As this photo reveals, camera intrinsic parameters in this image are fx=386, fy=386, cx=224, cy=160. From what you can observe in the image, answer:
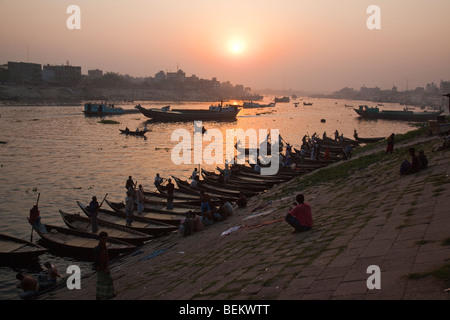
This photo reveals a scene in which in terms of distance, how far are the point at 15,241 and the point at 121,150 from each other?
3216cm

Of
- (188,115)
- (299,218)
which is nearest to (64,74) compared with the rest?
(188,115)

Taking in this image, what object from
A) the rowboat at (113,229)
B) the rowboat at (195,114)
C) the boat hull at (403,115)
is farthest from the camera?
the boat hull at (403,115)

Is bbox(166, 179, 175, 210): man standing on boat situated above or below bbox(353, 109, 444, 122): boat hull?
below

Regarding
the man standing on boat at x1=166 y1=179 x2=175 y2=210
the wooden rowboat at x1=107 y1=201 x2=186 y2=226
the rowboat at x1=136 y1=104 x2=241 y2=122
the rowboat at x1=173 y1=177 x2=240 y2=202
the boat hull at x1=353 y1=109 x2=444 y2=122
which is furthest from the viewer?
the boat hull at x1=353 y1=109 x2=444 y2=122

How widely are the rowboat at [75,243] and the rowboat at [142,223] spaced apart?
163cm

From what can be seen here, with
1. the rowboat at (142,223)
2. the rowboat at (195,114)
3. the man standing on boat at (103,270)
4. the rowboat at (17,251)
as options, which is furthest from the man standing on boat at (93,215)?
the rowboat at (195,114)

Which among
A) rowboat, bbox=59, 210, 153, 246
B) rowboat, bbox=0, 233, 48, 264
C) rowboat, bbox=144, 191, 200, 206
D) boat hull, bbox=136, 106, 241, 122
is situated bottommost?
rowboat, bbox=0, 233, 48, 264

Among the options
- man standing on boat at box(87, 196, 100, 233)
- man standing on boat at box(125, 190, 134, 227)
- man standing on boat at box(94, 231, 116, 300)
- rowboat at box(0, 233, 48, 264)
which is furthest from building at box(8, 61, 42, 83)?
man standing on boat at box(94, 231, 116, 300)

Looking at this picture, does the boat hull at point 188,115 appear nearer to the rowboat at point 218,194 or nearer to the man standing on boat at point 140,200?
the rowboat at point 218,194

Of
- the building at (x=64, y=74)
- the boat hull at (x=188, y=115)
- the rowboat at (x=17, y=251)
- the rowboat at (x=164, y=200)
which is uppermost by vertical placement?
the building at (x=64, y=74)

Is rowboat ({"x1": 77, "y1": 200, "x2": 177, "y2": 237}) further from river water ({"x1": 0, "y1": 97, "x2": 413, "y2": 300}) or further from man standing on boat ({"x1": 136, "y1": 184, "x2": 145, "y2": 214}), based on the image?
river water ({"x1": 0, "y1": 97, "x2": 413, "y2": 300})

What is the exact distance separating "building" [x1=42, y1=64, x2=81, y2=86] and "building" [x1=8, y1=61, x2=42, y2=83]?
333cm

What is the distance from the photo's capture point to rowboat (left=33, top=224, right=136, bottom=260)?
625 inches

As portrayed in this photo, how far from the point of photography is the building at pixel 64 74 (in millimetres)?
168000
